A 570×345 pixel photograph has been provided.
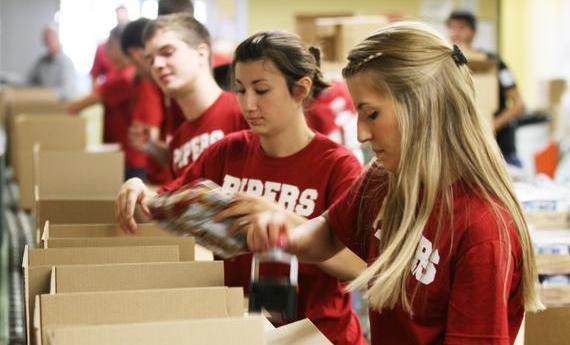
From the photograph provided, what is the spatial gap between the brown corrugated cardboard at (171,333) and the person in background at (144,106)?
2.58 metres

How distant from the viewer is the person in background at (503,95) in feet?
20.4

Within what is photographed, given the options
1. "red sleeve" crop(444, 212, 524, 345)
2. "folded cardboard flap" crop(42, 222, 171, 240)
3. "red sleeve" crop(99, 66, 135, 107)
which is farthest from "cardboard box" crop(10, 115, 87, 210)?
"red sleeve" crop(444, 212, 524, 345)

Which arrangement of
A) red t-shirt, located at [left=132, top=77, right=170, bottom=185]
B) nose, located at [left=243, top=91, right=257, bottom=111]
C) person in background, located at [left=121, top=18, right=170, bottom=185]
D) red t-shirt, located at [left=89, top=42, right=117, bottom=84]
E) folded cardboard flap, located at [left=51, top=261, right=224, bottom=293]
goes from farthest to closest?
red t-shirt, located at [left=89, top=42, right=117, bottom=84] → red t-shirt, located at [left=132, top=77, right=170, bottom=185] → person in background, located at [left=121, top=18, right=170, bottom=185] → nose, located at [left=243, top=91, right=257, bottom=111] → folded cardboard flap, located at [left=51, top=261, right=224, bottom=293]

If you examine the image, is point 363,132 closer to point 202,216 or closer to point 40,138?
point 202,216

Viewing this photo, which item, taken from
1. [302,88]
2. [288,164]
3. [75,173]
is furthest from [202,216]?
[75,173]

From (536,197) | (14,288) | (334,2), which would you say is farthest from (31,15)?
(536,197)

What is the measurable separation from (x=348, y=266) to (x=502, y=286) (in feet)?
2.12

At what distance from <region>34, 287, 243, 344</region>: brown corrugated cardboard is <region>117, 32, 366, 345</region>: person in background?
63cm

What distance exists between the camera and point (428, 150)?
64.9 inches

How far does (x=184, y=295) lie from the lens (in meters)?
1.54

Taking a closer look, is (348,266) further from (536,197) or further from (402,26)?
(536,197)

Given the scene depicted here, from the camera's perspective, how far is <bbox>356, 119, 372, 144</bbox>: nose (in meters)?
1.68

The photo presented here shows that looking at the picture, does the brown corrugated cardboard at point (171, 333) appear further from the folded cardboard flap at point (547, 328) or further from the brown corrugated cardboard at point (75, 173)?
the brown corrugated cardboard at point (75, 173)

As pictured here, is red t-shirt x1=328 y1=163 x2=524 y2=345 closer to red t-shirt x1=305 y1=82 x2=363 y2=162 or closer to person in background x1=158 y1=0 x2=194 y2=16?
person in background x1=158 y1=0 x2=194 y2=16
